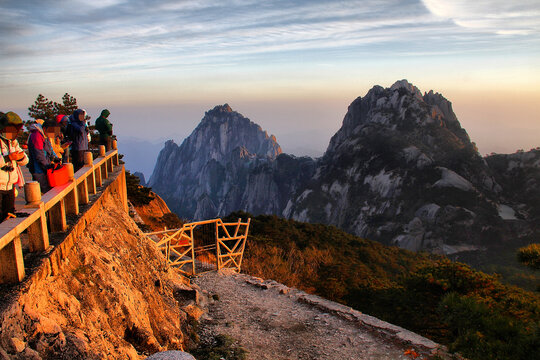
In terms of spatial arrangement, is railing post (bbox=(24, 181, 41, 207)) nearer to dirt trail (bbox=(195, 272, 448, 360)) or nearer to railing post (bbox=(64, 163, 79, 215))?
railing post (bbox=(64, 163, 79, 215))

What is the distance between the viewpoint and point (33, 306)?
4.28 m

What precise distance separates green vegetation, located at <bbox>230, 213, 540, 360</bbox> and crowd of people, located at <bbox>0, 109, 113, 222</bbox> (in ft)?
28.3

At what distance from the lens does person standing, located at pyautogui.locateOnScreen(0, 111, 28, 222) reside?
5.64 meters

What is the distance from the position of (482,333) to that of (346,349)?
3930mm

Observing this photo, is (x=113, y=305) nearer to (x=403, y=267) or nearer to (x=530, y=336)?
(x=530, y=336)

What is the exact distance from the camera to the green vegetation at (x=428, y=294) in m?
7.52

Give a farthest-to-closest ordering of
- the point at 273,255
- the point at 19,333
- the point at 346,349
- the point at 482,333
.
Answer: the point at 273,255 → the point at 346,349 → the point at 482,333 → the point at 19,333

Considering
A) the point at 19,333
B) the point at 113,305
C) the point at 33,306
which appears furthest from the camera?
the point at 113,305

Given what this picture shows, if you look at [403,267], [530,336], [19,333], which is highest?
[19,333]

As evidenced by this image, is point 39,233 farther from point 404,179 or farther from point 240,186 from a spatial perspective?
point 240,186

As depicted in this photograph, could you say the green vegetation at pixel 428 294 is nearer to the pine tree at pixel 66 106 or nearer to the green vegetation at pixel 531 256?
the green vegetation at pixel 531 256

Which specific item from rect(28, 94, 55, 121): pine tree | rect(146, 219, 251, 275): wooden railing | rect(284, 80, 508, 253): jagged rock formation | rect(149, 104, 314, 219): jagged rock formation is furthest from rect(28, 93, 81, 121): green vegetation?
rect(149, 104, 314, 219): jagged rock formation

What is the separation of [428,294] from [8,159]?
14077 millimetres

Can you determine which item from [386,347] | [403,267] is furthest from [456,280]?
[403,267]
